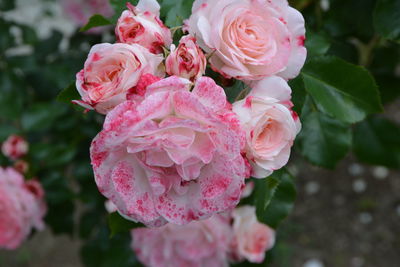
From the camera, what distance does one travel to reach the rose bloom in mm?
1275

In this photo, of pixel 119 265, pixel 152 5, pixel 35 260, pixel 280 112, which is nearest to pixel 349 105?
pixel 280 112

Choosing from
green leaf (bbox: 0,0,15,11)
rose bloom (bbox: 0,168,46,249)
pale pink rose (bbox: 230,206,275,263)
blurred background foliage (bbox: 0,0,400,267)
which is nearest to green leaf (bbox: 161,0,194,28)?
blurred background foliage (bbox: 0,0,400,267)

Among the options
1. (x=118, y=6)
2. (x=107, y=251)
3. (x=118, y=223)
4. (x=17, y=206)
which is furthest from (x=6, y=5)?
(x=118, y=223)

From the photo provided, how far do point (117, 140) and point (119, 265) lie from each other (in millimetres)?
953

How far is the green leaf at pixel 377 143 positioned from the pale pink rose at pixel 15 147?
0.89 m

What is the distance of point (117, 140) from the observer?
54 cm

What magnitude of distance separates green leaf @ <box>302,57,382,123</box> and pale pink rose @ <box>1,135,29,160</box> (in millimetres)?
842

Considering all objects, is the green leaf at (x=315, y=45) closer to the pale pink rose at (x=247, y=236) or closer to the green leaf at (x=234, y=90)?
the green leaf at (x=234, y=90)

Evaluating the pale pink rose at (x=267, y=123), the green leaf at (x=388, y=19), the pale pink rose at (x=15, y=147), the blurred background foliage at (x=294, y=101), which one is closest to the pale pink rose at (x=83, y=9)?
the blurred background foliage at (x=294, y=101)

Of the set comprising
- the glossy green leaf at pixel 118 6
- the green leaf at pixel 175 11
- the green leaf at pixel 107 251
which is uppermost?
the green leaf at pixel 175 11

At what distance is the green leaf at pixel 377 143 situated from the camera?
1.32 m

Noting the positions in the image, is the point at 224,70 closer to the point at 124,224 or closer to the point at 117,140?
the point at 117,140

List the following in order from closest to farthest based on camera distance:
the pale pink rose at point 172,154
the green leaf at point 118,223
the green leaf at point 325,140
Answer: the pale pink rose at point 172,154
the green leaf at point 118,223
the green leaf at point 325,140

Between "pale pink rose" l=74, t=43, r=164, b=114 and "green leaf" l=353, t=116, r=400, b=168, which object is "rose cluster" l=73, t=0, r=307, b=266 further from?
"green leaf" l=353, t=116, r=400, b=168
